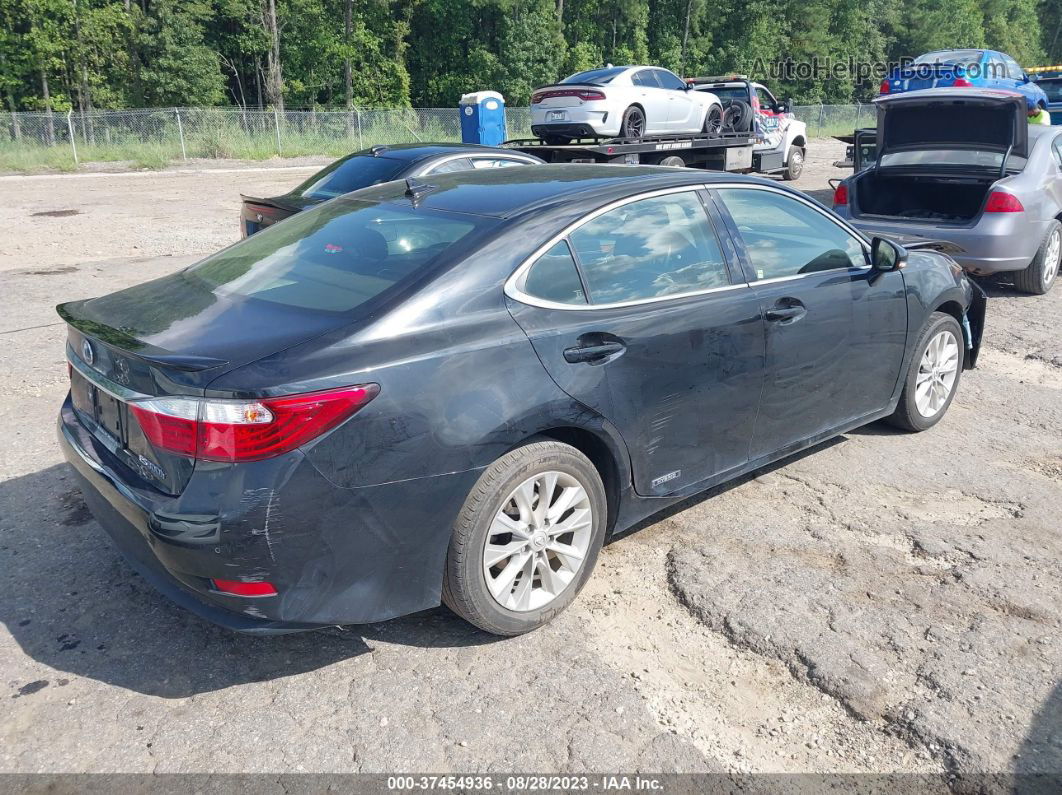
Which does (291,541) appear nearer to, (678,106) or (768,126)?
(678,106)

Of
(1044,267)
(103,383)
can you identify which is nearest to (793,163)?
(1044,267)

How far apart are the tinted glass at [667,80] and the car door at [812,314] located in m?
12.8

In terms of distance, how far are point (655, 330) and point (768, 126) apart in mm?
18682

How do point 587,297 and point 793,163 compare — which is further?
point 793,163

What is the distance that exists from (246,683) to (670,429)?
1893mm

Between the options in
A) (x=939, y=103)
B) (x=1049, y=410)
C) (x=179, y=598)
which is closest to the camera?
(x=179, y=598)

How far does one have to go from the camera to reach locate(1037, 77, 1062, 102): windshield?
743 inches

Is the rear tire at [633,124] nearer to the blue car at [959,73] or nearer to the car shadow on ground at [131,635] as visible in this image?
the blue car at [959,73]

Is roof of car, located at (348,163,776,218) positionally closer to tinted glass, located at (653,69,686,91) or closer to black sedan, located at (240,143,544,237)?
black sedan, located at (240,143,544,237)

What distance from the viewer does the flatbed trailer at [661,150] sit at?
45.3 ft

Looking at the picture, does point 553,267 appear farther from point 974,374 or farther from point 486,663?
point 974,374

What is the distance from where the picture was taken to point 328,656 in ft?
10.8

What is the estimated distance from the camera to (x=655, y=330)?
361cm

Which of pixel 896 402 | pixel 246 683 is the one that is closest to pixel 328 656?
pixel 246 683
